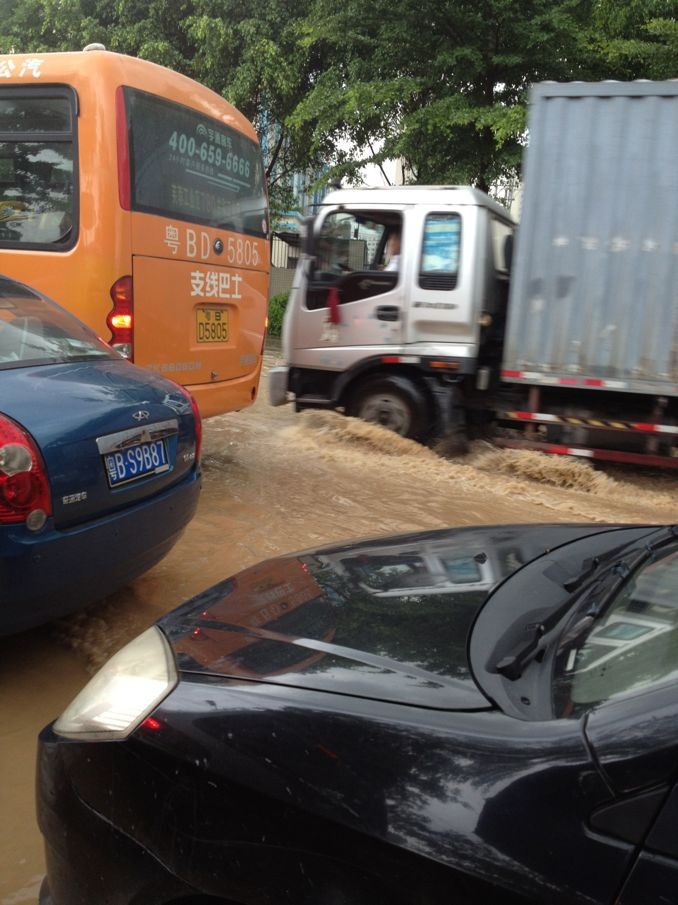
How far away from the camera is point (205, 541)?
485cm

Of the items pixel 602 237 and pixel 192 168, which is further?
pixel 602 237

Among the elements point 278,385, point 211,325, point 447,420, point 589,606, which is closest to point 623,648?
point 589,606

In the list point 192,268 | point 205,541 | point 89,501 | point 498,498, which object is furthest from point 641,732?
point 498,498

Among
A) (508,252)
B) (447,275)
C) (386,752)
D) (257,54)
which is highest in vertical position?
(257,54)

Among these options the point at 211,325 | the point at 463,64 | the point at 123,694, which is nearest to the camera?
the point at 123,694

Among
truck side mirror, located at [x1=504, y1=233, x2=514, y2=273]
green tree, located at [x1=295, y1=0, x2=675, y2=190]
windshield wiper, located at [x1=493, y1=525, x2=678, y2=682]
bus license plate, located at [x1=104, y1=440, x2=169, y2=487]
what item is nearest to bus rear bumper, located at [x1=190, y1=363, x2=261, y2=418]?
bus license plate, located at [x1=104, y1=440, x2=169, y2=487]

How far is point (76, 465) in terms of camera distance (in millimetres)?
2805

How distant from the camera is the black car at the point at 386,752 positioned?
1.16m

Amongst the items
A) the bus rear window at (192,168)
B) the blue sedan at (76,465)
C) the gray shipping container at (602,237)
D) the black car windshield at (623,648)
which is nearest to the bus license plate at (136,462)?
the blue sedan at (76,465)

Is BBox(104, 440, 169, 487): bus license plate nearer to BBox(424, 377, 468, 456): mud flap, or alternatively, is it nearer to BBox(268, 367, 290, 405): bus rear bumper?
BBox(424, 377, 468, 456): mud flap

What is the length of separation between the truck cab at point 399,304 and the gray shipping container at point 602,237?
500 millimetres

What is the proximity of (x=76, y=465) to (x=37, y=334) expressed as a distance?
36.3 inches

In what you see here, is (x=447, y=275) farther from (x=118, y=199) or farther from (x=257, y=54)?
(x=257, y=54)

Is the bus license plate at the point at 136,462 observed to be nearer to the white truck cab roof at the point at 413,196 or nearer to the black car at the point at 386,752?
the black car at the point at 386,752
